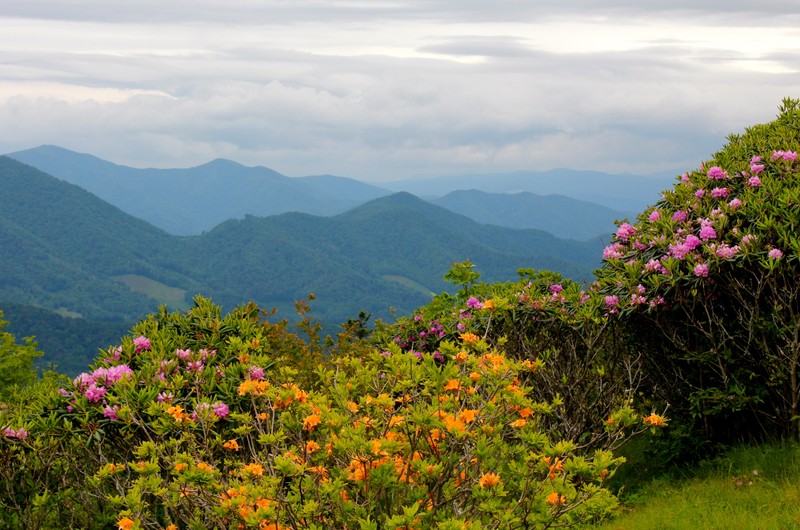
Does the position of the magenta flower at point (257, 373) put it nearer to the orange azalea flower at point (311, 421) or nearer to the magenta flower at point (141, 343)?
the magenta flower at point (141, 343)

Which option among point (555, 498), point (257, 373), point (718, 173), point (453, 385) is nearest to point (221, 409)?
point (257, 373)

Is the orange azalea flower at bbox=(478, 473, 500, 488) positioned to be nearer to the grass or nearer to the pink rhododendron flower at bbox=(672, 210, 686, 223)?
the grass

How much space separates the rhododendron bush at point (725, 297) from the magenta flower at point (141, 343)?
4.20 meters

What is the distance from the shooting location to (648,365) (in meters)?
7.74

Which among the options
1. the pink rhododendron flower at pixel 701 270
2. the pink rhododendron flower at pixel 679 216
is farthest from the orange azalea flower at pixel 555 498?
the pink rhododendron flower at pixel 679 216

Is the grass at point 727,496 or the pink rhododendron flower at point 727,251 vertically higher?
the pink rhododendron flower at point 727,251

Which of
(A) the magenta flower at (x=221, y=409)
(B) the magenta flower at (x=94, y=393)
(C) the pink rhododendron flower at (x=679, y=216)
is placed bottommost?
(A) the magenta flower at (x=221, y=409)

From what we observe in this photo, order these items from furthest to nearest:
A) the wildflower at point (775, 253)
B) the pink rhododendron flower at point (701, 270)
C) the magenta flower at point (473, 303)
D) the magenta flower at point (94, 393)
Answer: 1. the magenta flower at point (473, 303)
2. the pink rhododendron flower at point (701, 270)
3. the wildflower at point (775, 253)
4. the magenta flower at point (94, 393)

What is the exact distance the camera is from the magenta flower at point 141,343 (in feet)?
21.7

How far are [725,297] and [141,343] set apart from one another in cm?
526

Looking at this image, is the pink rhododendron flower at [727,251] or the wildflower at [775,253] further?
the pink rhododendron flower at [727,251]

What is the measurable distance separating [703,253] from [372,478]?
4.40 metres

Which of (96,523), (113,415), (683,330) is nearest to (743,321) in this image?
(683,330)

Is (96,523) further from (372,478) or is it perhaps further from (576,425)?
(576,425)
